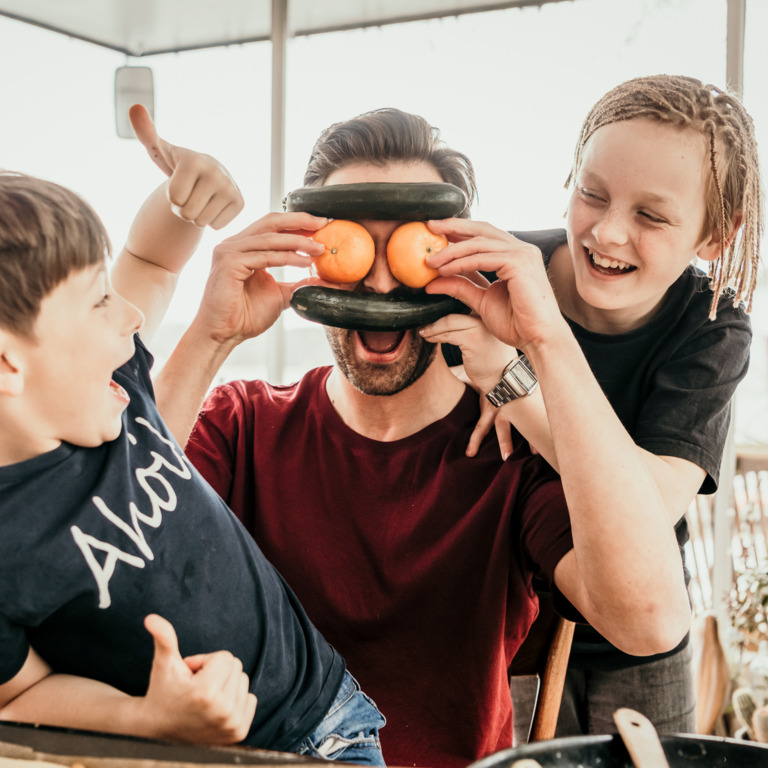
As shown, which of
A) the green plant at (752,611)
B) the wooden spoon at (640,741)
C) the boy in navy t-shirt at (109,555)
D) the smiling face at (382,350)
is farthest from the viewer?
the green plant at (752,611)

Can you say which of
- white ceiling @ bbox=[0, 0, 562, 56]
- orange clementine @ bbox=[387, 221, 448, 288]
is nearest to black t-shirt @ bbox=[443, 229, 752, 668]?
orange clementine @ bbox=[387, 221, 448, 288]

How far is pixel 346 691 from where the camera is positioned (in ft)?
3.79

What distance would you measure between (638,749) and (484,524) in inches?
27.7

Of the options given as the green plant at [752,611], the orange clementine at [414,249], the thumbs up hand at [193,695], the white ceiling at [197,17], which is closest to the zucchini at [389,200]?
the orange clementine at [414,249]

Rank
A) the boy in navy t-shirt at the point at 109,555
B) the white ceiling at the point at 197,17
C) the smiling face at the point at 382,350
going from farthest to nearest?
the white ceiling at the point at 197,17
the smiling face at the point at 382,350
the boy in navy t-shirt at the point at 109,555

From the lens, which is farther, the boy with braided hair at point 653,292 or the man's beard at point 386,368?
the man's beard at point 386,368

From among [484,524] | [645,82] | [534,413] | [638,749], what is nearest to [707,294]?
[645,82]

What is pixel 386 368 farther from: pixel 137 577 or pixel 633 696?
pixel 633 696

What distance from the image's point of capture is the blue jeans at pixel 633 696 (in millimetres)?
1579

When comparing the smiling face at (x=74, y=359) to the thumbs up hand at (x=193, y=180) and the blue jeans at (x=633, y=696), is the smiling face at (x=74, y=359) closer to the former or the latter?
the thumbs up hand at (x=193, y=180)

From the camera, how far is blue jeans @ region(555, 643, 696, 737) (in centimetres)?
158

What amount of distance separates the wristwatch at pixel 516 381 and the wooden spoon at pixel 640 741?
0.65 metres

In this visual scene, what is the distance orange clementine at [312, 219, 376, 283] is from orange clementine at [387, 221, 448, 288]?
45mm

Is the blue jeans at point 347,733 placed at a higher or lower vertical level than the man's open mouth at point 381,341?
lower
